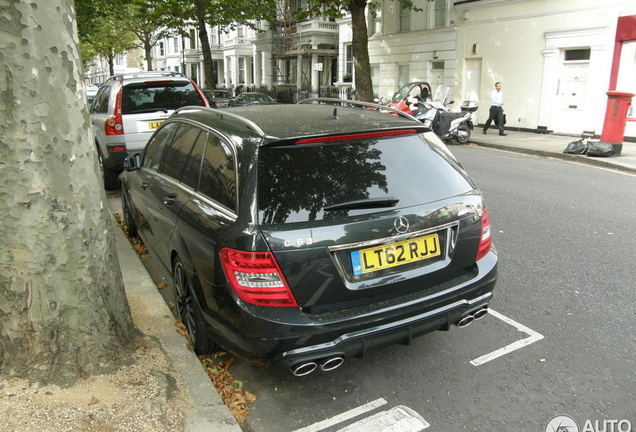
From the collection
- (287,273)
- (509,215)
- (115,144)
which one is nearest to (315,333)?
(287,273)

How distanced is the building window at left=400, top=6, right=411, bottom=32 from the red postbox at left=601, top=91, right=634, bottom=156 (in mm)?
13688

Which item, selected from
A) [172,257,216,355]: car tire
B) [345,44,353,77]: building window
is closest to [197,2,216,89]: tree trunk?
[345,44,353,77]: building window

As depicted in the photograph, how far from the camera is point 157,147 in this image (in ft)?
16.1

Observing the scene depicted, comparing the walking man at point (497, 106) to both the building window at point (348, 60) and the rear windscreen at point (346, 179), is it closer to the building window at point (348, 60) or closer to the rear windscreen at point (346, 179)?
the building window at point (348, 60)

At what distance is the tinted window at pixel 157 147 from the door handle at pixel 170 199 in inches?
27.6

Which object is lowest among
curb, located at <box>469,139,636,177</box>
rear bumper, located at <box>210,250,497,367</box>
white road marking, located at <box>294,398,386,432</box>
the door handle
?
white road marking, located at <box>294,398,386,432</box>

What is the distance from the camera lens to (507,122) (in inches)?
784

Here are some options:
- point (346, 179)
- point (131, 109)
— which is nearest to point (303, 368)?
point (346, 179)

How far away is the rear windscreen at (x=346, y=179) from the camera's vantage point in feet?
9.60

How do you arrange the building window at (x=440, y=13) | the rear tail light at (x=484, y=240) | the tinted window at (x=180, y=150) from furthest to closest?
the building window at (x=440, y=13) < the tinted window at (x=180, y=150) < the rear tail light at (x=484, y=240)

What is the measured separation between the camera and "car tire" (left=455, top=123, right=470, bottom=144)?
15.9 m

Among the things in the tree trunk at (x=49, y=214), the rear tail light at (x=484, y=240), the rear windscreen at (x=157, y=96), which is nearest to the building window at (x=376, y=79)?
the rear windscreen at (x=157, y=96)

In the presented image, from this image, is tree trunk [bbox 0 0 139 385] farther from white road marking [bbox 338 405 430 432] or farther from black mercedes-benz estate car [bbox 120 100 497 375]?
white road marking [bbox 338 405 430 432]

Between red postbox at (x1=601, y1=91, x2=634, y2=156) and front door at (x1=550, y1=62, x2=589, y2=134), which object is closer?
red postbox at (x1=601, y1=91, x2=634, y2=156)
